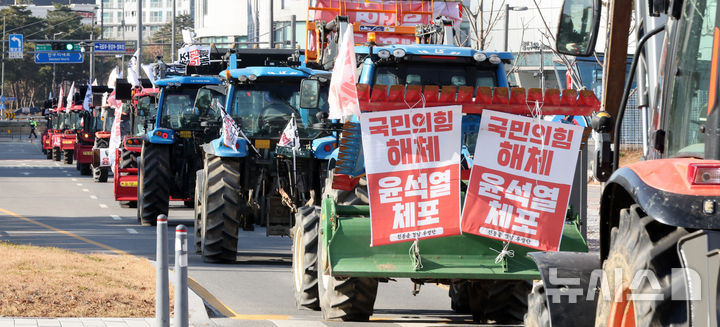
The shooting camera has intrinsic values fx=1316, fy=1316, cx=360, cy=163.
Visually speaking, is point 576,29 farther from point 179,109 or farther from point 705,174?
point 179,109

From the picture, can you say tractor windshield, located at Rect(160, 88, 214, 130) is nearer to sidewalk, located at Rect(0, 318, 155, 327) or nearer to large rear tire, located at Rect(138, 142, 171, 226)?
large rear tire, located at Rect(138, 142, 171, 226)

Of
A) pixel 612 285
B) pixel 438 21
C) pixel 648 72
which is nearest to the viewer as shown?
pixel 612 285

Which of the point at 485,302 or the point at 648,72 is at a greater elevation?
the point at 648,72

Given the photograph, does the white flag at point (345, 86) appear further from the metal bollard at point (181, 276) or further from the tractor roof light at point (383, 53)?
the metal bollard at point (181, 276)

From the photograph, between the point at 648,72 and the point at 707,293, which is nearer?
the point at 707,293

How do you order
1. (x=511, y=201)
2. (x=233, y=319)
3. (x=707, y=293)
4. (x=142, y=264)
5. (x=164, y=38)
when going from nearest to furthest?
1. (x=707, y=293)
2. (x=511, y=201)
3. (x=233, y=319)
4. (x=142, y=264)
5. (x=164, y=38)

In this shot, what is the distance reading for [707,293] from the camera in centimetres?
458

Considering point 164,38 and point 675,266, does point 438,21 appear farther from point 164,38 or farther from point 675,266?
point 164,38

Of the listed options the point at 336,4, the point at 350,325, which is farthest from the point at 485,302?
the point at 336,4

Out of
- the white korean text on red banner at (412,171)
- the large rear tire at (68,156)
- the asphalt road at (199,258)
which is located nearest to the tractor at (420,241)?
the white korean text on red banner at (412,171)

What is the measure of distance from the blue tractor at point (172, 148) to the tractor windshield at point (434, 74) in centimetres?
932

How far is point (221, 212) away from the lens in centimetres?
1580

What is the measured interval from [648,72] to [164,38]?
167358mm

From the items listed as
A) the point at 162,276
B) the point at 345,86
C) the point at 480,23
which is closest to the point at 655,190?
the point at 162,276
